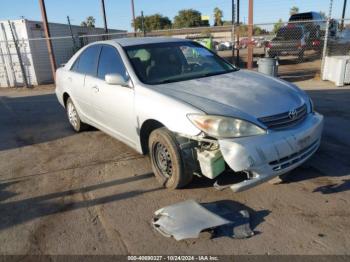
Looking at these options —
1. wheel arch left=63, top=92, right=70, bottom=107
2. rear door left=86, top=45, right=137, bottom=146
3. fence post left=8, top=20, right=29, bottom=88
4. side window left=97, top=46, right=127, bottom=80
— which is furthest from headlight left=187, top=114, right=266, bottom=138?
fence post left=8, top=20, right=29, bottom=88

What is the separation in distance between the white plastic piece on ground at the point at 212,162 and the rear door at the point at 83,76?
2603 mm

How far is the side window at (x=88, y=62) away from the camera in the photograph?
16.2 feet

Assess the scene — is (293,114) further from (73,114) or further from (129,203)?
(73,114)

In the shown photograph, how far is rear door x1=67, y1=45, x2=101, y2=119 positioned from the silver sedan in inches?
1.5

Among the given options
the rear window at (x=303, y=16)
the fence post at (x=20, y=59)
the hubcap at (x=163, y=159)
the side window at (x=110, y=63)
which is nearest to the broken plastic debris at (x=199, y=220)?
the hubcap at (x=163, y=159)

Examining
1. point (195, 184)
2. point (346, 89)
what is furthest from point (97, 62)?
point (346, 89)

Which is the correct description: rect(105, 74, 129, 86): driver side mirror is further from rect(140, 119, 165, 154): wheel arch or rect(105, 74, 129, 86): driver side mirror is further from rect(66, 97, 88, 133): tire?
rect(66, 97, 88, 133): tire

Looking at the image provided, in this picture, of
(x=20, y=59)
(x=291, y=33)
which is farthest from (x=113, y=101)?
(x=291, y=33)

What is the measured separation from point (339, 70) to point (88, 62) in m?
7.63

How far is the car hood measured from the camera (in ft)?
10.3

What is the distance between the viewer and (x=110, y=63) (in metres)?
4.46

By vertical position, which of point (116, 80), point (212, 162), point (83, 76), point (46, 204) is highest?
point (116, 80)

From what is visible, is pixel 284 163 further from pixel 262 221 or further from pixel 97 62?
pixel 97 62

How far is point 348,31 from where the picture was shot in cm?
1933
